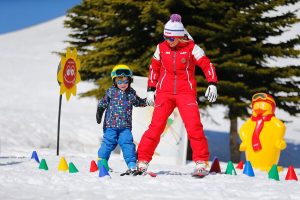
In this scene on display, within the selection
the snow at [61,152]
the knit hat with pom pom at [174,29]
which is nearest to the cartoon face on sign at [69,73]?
the snow at [61,152]

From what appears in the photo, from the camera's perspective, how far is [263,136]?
895cm

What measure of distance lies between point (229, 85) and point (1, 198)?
9052 millimetres

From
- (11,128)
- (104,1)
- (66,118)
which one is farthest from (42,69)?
(104,1)

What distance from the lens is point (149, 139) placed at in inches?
258

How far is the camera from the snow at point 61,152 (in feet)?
17.2

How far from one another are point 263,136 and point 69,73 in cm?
413

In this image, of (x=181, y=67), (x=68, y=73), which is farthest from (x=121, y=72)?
(x=68, y=73)

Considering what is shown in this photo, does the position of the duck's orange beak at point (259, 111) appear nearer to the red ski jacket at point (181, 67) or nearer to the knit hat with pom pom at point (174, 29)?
the red ski jacket at point (181, 67)

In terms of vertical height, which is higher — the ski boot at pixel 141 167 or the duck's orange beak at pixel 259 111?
the duck's orange beak at pixel 259 111

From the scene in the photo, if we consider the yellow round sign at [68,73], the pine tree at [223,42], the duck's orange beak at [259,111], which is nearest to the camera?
the duck's orange beak at [259,111]

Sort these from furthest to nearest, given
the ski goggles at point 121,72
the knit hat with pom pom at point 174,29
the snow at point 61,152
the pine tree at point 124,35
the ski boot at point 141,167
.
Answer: the pine tree at point 124,35 → the ski goggles at point 121,72 → the knit hat with pom pom at point 174,29 → the ski boot at point 141,167 → the snow at point 61,152

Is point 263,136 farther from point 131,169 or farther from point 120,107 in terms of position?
point 131,169

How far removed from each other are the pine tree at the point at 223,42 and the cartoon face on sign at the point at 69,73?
305 centimetres

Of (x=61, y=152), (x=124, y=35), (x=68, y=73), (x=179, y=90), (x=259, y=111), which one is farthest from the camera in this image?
(x=124, y=35)
